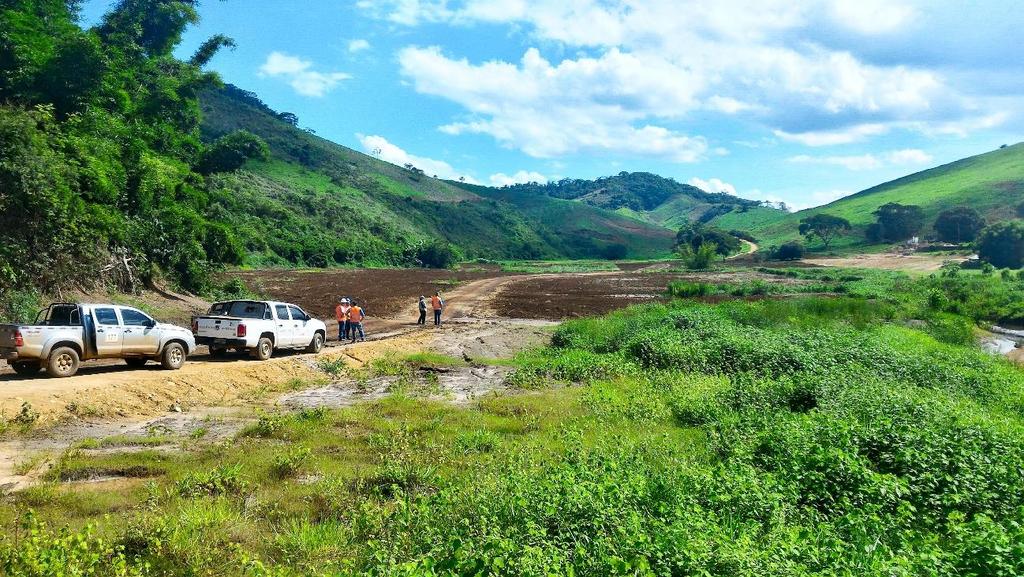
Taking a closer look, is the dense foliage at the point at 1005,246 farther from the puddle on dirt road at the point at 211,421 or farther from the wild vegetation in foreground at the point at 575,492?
the puddle on dirt road at the point at 211,421

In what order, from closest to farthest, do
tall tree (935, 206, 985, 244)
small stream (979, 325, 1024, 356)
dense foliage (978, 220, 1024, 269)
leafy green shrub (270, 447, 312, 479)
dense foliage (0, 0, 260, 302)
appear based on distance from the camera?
leafy green shrub (270, 447, 312, 479), dense foliage (0, 0, 260, 302), small stream (979, 325, 1024, 356), dense foliage (978, 220, 1024, 269), tall tree (935, 206, 985, 244)

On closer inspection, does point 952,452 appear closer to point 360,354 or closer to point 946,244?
point 360,354

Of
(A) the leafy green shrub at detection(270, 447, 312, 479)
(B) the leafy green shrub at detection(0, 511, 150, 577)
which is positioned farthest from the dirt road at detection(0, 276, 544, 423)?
(B) the leafy green shrub at detection(0, 511, 150, 577)

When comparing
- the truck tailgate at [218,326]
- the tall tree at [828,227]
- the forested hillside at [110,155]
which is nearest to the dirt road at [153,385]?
the truck tailgate at [218,326]

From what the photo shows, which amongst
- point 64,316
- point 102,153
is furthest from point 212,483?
point 102,153

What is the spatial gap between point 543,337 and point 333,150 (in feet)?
451

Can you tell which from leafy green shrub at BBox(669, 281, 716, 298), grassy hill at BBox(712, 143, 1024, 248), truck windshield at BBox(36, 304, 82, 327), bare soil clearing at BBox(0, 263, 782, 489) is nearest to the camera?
bare soil clearing at BBox(0, 263, 782, 489)

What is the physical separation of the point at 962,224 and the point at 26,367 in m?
131

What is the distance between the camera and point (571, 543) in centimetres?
611

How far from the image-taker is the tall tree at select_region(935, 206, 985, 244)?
106062 mm

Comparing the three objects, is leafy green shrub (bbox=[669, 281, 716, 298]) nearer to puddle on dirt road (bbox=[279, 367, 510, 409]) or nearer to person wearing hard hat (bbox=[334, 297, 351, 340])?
person wearing hard hat (bbox=[334, 297, 351, 340])

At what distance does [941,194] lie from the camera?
137500 mm

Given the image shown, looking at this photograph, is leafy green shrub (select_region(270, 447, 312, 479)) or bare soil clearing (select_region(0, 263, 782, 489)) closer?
leafy green shrub (select_region(270, 447, 312, 479))

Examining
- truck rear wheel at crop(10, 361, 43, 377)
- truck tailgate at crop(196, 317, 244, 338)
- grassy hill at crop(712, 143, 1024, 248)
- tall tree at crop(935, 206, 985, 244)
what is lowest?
truck rear wheel at crop(10, 361, 43, 377)
